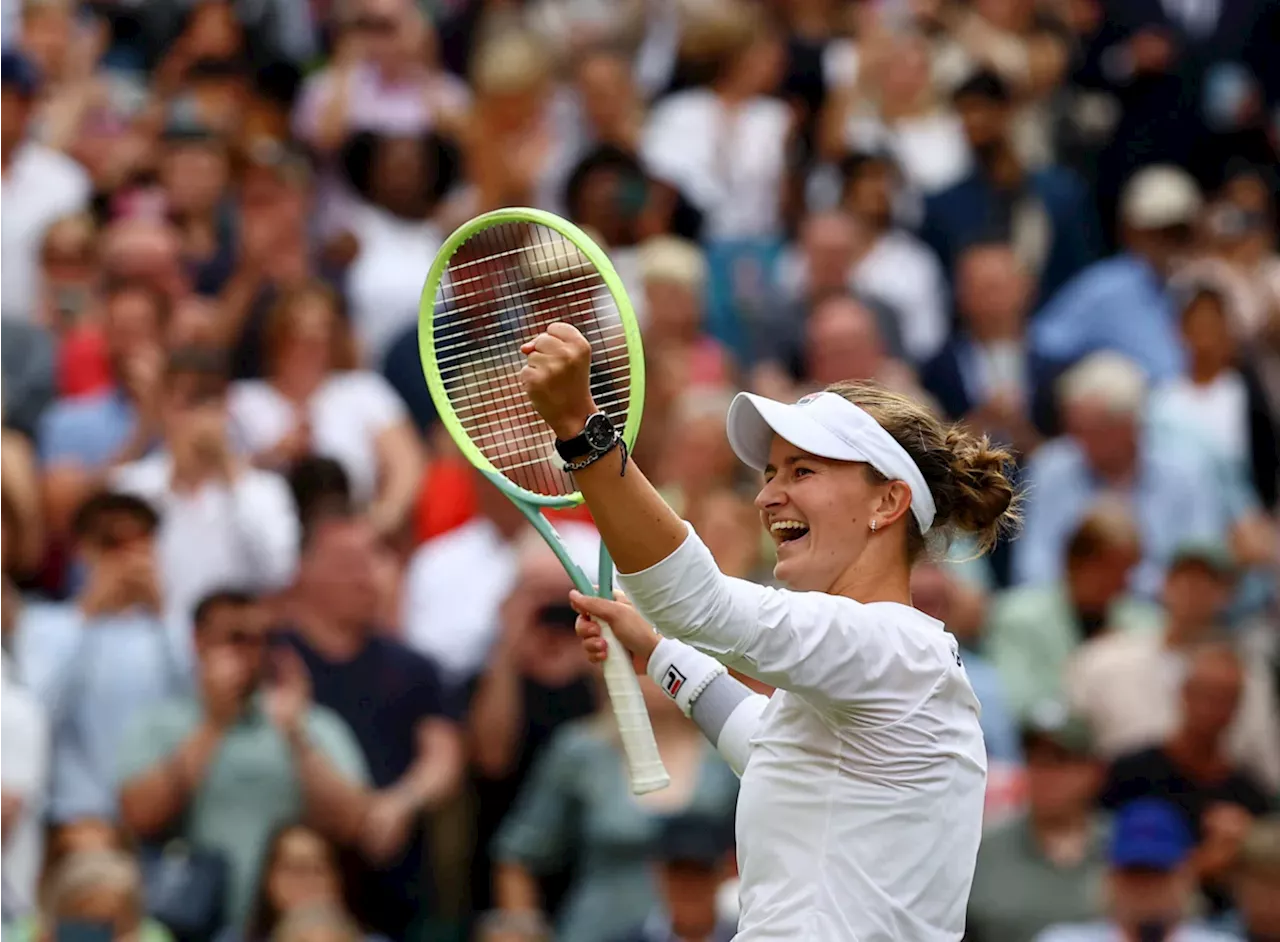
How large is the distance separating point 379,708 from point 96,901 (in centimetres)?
123

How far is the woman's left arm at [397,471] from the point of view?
8.40 meters

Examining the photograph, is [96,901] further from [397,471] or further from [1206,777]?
[1206,777]

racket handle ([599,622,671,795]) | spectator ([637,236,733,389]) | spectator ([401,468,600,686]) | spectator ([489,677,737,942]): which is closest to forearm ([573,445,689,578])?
racket handle ([599,622,671,795])

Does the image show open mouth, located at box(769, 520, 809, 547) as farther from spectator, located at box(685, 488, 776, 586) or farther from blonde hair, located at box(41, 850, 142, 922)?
spectator, located at box(685, 488, 776, 586)

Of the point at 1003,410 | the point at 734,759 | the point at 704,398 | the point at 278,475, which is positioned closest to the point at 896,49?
the point at 1003,410

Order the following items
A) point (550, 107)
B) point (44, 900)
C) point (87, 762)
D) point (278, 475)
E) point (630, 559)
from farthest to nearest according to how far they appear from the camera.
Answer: point (550, 107)
point (278, 475)
point (87, 762)
point (44, 900)
point (630, 559)

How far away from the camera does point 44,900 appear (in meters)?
6.87

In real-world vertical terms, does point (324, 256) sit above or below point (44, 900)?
above

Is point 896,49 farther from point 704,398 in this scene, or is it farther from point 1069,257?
point 704,398

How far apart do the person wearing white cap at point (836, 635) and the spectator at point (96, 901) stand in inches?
129

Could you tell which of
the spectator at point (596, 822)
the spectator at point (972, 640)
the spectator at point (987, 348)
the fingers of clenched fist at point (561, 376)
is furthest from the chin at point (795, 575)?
the spectator at point (987, 348)

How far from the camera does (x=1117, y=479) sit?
8.90 m

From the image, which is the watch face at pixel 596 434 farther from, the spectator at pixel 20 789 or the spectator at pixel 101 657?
the spectator at pixel 101 657

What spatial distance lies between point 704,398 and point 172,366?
73.9 inches
